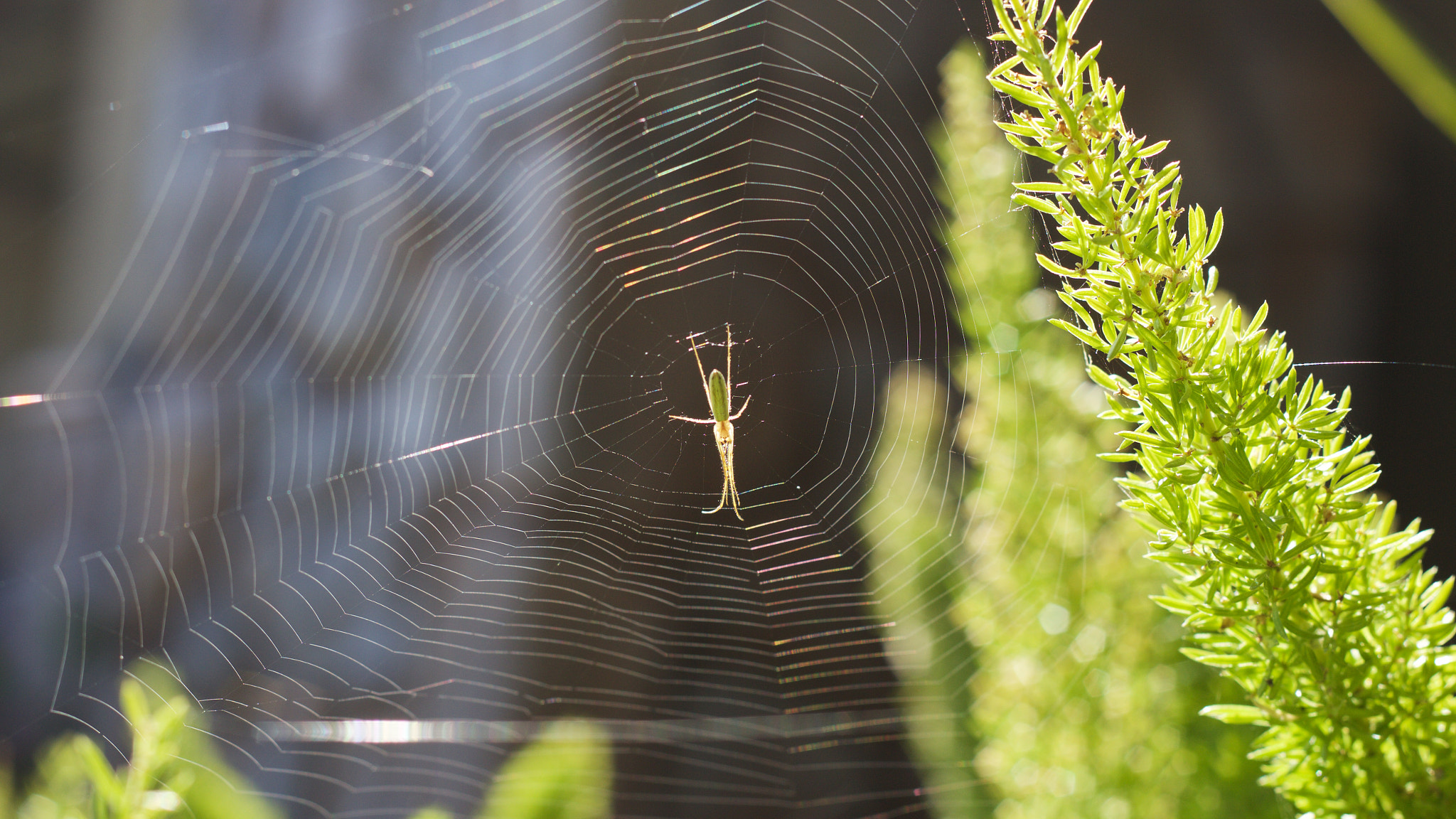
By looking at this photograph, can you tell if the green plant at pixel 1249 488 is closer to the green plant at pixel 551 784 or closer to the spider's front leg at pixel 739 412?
the green plant at pixel 551 784

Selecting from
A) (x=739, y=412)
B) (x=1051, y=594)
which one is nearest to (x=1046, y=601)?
(x=1051, y=594)

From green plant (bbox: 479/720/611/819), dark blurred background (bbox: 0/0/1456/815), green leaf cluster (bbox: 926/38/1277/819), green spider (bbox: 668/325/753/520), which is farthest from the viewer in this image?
dark blurred background (bbox: 0/0/1456/815)

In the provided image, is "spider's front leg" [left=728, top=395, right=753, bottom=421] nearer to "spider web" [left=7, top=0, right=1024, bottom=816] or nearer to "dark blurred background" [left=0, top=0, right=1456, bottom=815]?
"spider web" [left=7, top=0, right=1024, bottom=816]

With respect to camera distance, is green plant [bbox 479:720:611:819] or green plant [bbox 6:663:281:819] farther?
green plant [bbox 479:720:611:819]

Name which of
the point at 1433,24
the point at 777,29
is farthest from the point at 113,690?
the point at 1433,24

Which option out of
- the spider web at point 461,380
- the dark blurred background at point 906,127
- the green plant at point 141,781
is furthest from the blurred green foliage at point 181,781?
the dark blurred background at point 906,127

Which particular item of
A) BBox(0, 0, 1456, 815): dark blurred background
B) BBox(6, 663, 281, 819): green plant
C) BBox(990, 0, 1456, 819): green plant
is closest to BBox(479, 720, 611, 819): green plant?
BBox(6, 663, 281, 819): green plant

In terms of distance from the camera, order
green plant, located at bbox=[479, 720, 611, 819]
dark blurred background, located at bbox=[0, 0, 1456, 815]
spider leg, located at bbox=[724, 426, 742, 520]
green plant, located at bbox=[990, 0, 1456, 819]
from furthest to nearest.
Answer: dark blurred background, located at bbox=[0, 0, 1456, 815], spider leg, located at bbox=[724, 426, 742, 520], green plant, located at bbox=[479, 720, 611, 819], green plant, located at bbox=[990, 0, 1456, 819]

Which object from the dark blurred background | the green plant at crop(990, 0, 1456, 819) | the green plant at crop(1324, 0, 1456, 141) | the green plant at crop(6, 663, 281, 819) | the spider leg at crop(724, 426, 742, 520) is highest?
the dark blurred background
